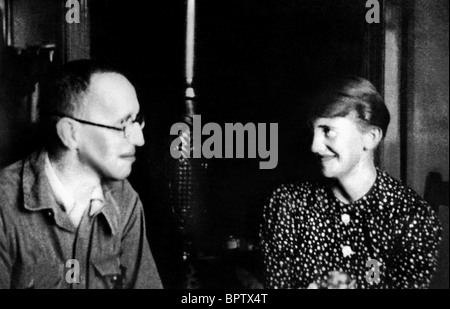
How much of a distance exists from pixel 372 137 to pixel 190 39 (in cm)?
59

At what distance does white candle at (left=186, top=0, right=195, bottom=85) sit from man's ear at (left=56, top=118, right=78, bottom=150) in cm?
35

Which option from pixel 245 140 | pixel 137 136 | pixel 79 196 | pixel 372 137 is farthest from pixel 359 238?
pixel 79 196

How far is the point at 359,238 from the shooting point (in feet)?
6.61

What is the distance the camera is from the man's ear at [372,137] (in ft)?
6.58

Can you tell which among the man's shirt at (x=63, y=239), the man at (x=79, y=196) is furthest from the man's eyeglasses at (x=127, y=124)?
the man's shirt at (x=63, y=239)

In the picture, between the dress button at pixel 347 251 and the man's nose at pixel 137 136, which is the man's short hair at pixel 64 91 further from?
the dress button at pixel 347 251

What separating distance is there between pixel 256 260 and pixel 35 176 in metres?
0.67

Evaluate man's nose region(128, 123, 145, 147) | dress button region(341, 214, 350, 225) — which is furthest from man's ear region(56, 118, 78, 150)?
dress button region(341, 214, 350, 225)

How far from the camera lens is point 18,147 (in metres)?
1.99

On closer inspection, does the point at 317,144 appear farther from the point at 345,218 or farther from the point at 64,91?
the point at 64,91

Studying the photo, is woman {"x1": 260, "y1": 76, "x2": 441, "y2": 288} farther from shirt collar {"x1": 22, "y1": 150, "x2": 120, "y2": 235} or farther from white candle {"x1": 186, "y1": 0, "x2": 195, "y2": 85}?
shirt collar {"x1": 22, "y1": 150, "x2": 120, "y2": 235}

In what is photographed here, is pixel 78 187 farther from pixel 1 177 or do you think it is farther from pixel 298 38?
pixel 298 38

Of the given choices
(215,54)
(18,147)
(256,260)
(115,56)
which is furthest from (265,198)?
(18,147)

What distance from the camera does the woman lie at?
2.01 metres
